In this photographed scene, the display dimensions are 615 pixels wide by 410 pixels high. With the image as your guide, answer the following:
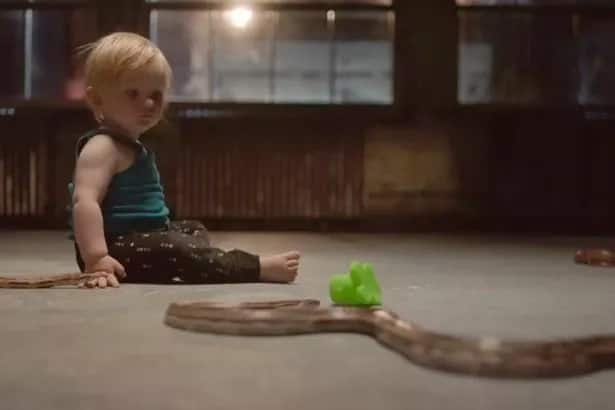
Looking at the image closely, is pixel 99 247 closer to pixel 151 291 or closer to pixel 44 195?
pixel 151 291

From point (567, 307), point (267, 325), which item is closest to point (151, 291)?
point (267, 325)

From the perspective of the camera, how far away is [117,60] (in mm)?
2156

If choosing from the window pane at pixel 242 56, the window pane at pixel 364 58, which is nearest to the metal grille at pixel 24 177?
the window pane at pixel 242 56

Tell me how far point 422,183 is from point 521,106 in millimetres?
533

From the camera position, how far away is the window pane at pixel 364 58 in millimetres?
Result: 4254

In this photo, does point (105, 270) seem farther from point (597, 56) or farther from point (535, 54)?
point (597, 56)

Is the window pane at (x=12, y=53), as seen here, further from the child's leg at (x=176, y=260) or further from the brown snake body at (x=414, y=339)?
the brown snake body at (x=414, y=339)

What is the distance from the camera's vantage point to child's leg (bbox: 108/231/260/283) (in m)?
2.13

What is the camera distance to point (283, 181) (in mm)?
4223

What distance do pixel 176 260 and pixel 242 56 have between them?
88.3 inches

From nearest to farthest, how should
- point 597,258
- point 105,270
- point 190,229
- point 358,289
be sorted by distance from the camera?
point 358,289 < point 105,270 < point 190,229 < point 597,258

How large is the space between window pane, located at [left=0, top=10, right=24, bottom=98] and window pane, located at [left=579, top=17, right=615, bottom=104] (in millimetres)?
2393

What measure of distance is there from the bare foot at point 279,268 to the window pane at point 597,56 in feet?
8.19

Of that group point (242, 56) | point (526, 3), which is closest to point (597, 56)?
point (526, 3)
